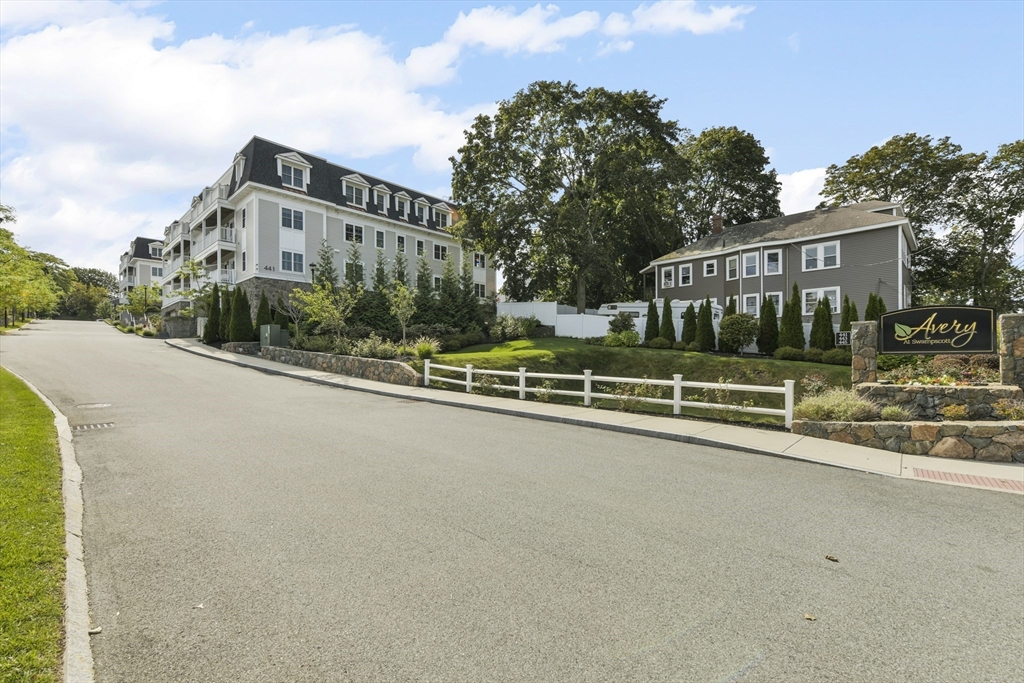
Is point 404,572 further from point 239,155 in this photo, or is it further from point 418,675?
point 239,155

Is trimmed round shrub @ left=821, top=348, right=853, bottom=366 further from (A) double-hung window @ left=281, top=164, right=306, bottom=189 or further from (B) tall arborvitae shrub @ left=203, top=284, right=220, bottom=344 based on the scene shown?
(B) tall arborvitae shrub @ left=203, top=284, right=220, bottom=344

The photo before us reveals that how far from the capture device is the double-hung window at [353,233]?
128ft

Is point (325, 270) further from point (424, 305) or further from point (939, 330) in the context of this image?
point (939, 330)

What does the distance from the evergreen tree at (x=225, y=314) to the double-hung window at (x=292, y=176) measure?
8.57 m

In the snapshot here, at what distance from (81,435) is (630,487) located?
Result: 947cm

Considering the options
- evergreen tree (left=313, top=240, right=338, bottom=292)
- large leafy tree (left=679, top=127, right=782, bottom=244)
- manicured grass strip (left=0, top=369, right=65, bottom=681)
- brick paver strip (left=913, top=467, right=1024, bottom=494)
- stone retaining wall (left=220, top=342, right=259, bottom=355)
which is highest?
large leafy tree (left=679, top=127, right=782, bottom=244)

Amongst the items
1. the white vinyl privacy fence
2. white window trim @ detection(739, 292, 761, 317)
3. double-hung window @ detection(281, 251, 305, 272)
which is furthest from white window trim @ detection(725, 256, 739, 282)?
double-hung window @ detection(281, 251, 305, 272)

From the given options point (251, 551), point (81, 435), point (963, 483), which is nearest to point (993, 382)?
point (963, 483)

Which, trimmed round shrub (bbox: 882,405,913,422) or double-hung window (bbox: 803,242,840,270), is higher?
double-hung window (bbox: 803,242,840,270)

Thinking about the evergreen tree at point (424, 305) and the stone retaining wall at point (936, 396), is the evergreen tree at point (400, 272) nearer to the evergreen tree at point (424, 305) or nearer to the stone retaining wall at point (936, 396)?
the evergreen tree at point (424, 305)

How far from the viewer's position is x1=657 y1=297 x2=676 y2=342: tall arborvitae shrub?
99.9 ft

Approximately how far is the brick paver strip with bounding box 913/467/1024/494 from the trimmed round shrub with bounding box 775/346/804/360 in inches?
A: 787

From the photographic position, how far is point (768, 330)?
28.4 meters

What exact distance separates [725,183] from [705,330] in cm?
2652
